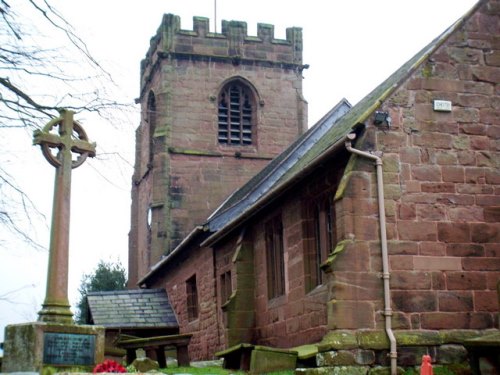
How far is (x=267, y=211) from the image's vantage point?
19594 millimetres

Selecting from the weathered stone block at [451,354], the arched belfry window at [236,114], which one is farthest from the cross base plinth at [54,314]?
the arched belfry window at [236,114]

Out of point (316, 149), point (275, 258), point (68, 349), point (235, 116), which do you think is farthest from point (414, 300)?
point (235, 116)

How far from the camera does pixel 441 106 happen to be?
15.5m

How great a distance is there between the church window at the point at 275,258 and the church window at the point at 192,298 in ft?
24.4

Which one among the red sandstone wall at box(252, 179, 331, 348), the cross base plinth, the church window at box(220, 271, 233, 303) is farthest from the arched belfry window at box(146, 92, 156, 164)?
the cross base plinth

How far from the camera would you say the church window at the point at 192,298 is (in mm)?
26703

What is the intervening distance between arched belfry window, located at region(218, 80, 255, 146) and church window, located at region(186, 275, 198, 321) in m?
8.57

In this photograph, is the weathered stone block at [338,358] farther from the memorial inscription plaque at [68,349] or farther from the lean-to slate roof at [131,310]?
the lean-to slate roof at [131,310]

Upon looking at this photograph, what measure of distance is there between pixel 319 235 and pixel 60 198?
608cm

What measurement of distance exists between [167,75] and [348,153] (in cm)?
1994

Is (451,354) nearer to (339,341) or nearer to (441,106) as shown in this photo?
(339,341)

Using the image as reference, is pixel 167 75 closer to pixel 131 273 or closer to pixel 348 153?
pixel 131 273

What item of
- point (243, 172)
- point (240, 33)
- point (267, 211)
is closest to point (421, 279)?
point (267, 211)

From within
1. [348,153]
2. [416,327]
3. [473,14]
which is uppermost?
[473,14]
